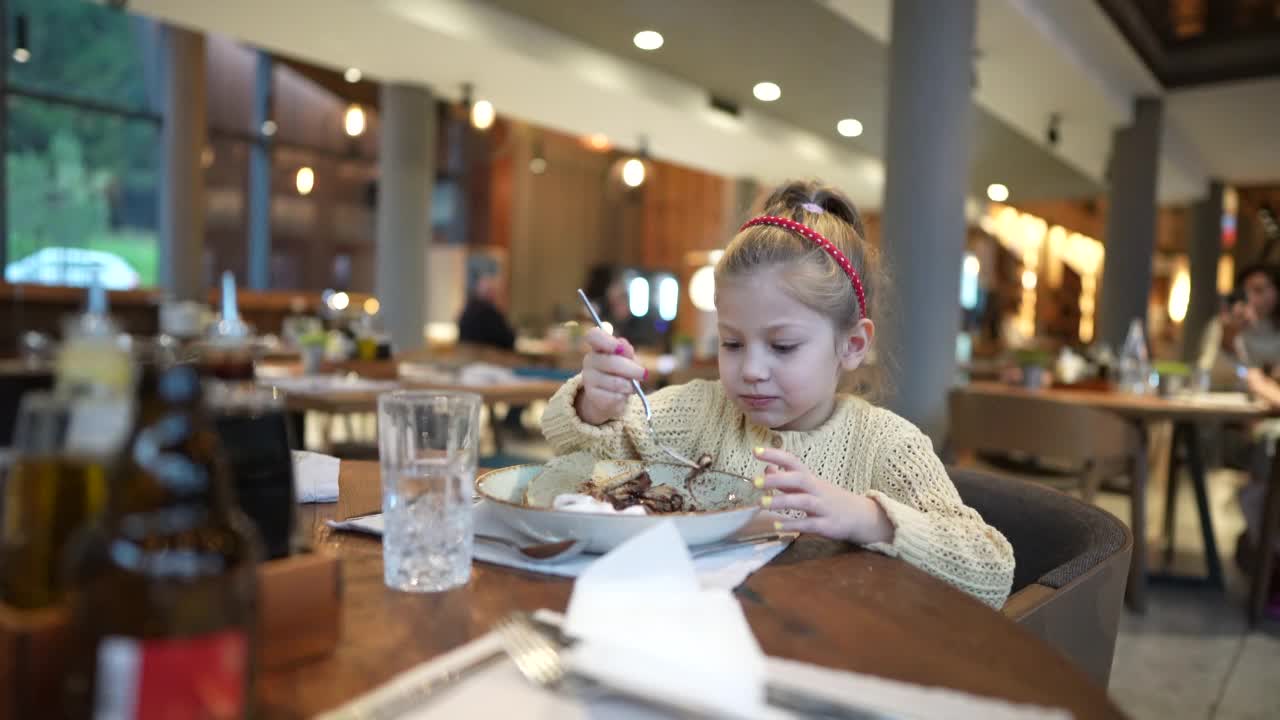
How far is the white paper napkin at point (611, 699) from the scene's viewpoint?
1.62ft

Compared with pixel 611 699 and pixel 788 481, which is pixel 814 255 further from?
pixel 611 699

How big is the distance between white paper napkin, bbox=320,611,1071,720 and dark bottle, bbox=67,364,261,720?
129 mm

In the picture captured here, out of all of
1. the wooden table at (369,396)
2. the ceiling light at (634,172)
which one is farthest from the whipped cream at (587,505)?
A: the ceiling light at (634,172)

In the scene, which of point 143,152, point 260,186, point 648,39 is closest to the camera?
point 648,39

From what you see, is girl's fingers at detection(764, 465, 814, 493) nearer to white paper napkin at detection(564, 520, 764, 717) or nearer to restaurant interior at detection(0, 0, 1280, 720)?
restaurant interior at detection(0, 0, 1280, 720)

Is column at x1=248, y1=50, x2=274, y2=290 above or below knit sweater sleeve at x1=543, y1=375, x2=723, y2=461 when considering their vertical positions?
above

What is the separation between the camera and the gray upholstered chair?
84 centimetres

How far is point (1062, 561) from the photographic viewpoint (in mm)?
1075

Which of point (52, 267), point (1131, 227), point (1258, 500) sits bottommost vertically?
point (1258, 500)

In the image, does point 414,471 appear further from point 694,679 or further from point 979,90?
point 979,90

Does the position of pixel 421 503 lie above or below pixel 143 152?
below

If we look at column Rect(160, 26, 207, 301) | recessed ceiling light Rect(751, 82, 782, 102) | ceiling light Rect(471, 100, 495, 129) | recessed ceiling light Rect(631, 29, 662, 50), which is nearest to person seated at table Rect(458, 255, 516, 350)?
ceiling light Rect(471, 100, 495, 129)

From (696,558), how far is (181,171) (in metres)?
9.11

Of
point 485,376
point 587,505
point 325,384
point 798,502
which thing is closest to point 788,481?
point 798,502
